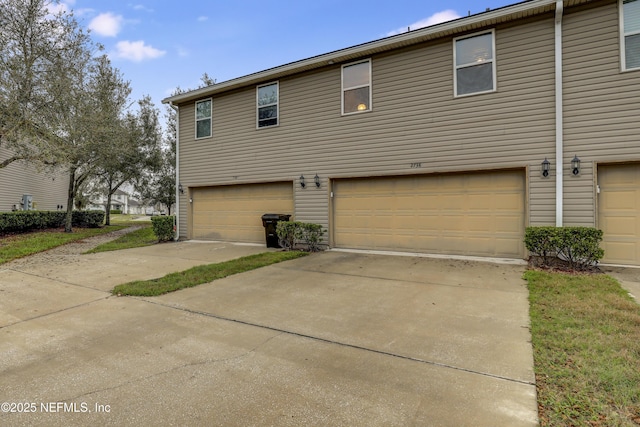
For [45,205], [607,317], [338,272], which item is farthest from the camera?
[45,205]

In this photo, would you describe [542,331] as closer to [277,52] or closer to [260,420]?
[260,420]

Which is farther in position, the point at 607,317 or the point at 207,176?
the point at 207,176

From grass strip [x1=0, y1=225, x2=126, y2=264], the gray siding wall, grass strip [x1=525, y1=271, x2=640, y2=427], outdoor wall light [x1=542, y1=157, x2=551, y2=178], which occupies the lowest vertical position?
grass strip [x1=525, y1=271, x2=640, y2=427]

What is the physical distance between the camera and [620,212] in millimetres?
6375

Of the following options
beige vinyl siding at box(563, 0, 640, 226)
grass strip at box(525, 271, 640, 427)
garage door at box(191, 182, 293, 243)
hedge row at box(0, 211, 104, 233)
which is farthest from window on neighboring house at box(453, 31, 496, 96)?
hedge row at box(0, 211, 104, 233)

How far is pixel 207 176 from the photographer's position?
11.2 m

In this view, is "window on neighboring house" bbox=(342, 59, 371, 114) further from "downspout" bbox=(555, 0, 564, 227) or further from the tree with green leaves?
the tree with green leaves

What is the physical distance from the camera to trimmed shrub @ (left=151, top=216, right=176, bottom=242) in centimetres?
1132

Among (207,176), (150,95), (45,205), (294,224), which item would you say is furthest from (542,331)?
(45,205)

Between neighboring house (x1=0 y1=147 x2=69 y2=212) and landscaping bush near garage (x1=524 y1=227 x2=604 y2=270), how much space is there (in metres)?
17.1

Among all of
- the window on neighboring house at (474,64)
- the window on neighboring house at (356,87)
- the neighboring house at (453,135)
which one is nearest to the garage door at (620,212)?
the neighboring house at (453,135)

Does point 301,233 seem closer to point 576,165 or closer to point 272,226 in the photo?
point 272,226

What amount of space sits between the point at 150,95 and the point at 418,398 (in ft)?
64.5

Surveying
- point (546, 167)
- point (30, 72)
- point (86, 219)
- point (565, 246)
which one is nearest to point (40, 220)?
point (86, 219)
